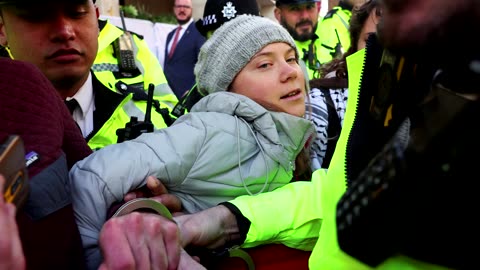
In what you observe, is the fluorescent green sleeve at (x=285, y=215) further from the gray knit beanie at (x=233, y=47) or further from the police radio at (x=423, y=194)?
the police radio at (x=423, y=194)

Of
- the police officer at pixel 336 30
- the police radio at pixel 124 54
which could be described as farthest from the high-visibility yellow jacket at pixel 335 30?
the police radio at pixel 124 54

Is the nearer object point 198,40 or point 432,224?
point 432,224

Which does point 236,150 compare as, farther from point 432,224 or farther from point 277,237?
point 432,224

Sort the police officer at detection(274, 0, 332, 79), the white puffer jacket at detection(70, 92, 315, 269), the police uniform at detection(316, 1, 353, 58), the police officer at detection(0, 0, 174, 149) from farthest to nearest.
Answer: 1. the police uniform at detection(316, 1, 353, 58)
2. the police officer at detection(274, 0, 332, 79)
3. the police officer at detection(0, 0, 174, 149)
4. the white puffer jacket at detection(70, 92, 315, 269)

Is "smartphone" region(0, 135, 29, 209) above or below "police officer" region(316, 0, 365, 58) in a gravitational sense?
above

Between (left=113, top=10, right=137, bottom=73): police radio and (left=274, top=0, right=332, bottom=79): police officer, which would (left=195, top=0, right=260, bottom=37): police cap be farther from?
(left=274, top=0, right=332, bottom=79): police officer

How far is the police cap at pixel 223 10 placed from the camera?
3.42 m

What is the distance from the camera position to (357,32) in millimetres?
3072

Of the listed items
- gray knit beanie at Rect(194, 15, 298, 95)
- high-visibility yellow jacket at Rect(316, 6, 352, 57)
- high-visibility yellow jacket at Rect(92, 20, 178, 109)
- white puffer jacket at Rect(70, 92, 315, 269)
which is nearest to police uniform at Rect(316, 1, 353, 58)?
high-visibility yellow jacket at Rect(316, 6, 352, 57)

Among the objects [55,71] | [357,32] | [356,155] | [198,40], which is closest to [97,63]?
[55,71]

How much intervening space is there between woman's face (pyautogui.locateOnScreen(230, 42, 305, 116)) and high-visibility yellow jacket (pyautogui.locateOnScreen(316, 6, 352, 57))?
2.92m

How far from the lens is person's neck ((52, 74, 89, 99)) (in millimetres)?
2180

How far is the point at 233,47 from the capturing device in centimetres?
213

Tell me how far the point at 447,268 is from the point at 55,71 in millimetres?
1719
